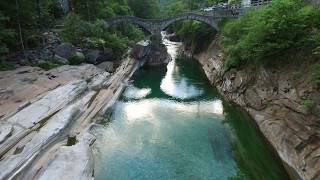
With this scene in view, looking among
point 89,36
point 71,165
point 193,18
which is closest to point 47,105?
point 71,165

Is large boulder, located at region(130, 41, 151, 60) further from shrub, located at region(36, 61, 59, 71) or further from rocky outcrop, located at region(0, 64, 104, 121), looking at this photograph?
shrub, located at region(36, 61, 59, 71)

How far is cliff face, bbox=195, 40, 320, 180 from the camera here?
77.3 ft

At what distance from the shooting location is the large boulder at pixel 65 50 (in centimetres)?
4734

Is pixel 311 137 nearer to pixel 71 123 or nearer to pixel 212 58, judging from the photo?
pixel 71 123

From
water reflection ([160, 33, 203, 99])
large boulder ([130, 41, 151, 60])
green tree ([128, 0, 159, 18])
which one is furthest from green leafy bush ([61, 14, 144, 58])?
green tree ([128, 0, 159, 18])

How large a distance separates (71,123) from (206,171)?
13.9m

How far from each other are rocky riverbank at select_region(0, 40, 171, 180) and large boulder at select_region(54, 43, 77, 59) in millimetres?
2859

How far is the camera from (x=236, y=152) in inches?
1110

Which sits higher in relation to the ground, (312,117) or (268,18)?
(268,18)

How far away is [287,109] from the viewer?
28266mm

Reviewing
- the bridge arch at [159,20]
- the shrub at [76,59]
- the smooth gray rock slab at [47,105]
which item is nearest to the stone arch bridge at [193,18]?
the bridge arch at [159,20]

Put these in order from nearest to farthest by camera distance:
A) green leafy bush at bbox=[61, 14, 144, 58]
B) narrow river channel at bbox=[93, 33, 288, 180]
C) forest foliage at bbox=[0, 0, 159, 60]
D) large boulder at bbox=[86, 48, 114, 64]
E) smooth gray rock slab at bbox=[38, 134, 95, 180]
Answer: smooth gray rock slab at bbox=[38, 134, 95, 180], narrow river channel at bbox=[93, 33, 288, 180], forest foliage at bbox=[0, 0, 159, 60], large boulder at bbox=[86, 48, 114, 64], green leafy bush at bbox=[61, 14, 144, 58]

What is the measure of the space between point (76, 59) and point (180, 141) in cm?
2495

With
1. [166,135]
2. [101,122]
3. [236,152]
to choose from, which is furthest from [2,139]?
[236,152]
